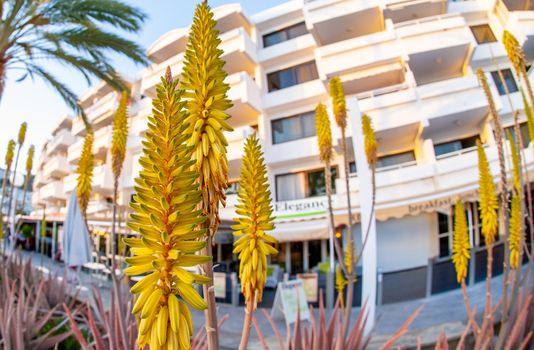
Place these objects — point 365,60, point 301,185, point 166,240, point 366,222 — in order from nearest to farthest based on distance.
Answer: point 166,240
point 366,222
point 365,60
point 301,185

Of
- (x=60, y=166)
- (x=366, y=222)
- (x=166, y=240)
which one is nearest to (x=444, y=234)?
(x=366, y=222)

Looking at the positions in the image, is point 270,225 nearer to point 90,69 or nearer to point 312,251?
point 90,69

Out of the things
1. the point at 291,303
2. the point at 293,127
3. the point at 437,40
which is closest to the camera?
the point at 291,303

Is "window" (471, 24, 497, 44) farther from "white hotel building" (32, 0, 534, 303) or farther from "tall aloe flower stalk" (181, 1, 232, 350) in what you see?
"tall aloe flower stalk" (181, 1, 232, 350)

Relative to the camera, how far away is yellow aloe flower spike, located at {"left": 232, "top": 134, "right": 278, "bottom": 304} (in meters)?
1.16

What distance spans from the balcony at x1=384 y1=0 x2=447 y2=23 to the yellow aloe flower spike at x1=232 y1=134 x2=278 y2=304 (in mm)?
14280

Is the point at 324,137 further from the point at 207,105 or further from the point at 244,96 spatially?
the point at 244,96

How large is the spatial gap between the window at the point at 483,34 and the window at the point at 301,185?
8.30 m

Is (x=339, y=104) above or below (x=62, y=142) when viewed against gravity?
below

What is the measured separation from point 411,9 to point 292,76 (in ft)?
18.8

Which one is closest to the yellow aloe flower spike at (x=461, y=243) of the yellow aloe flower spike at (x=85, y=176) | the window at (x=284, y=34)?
the yellow aloe flower spike at (x=85, y=176)

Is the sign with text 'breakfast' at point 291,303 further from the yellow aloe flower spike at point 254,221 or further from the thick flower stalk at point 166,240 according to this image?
the thick flower stalk at point 166,240

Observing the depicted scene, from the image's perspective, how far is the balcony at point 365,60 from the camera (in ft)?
39.2

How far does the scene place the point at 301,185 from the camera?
44.3 ft
